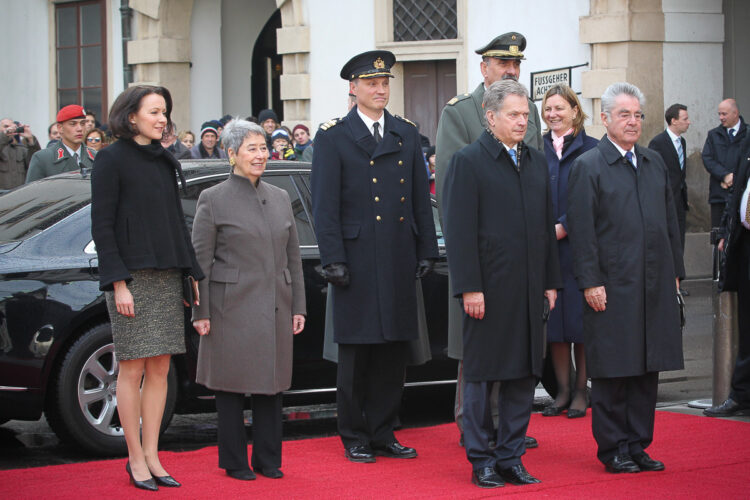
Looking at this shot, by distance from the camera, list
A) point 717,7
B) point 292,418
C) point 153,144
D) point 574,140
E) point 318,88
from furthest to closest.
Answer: point 318,88
point 717,7
point 292,418
point 574,140
point 153,144

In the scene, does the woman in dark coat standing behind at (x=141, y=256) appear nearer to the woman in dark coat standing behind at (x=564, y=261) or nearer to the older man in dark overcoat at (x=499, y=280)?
the older man in dark overcoat at (x=499, y=280)

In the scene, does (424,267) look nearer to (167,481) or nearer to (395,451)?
(395,451)

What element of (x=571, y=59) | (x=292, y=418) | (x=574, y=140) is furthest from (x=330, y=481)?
(x=571, y=59)

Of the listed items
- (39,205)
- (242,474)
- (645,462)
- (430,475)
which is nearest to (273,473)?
(242,474)

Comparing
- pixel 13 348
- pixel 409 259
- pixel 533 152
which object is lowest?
pixel 13 348

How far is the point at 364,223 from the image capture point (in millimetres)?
6867

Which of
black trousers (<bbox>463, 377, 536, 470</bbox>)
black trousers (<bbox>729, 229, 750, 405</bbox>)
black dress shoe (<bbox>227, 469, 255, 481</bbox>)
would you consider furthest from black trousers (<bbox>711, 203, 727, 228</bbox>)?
black dress shoe (<bbox>227, 469, 255, 481</bbox>)

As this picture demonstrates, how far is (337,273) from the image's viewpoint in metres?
6.78

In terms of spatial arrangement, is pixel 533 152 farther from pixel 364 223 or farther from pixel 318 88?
pixel 318 88

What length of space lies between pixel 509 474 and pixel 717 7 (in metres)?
11.8

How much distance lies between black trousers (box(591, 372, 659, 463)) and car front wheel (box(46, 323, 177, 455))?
268 centimetres

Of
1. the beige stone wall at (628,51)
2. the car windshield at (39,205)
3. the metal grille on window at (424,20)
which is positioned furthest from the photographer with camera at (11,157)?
the car windshield at (39,205)

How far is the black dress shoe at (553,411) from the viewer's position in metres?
8.34

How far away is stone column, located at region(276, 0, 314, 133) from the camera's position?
1902cm
